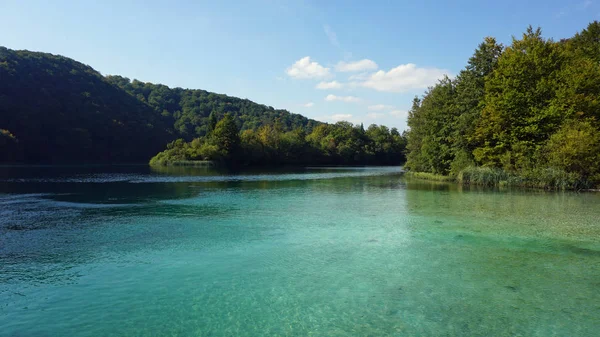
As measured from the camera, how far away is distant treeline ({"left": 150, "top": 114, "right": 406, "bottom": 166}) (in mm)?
97188

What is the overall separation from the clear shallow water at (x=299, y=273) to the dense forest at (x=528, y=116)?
1379cm

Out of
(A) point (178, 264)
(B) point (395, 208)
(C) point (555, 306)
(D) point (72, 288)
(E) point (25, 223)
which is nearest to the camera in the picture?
(C) point (555, 306)

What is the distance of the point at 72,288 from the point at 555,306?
1112 cm

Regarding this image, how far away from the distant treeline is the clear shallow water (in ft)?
247

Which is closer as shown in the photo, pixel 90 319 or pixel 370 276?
pixel 90 319

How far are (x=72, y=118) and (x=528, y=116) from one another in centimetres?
11171

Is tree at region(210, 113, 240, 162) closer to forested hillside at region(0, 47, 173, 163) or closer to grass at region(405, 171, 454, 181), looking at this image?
forested hillside at region(0, 47, 173, 163)

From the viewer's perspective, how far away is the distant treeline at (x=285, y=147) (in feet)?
319

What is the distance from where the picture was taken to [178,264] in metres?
11.9

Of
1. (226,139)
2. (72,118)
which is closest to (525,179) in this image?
(226,139)

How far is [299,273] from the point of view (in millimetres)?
11141

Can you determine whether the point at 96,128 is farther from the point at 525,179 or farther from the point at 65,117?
the point at 525,179

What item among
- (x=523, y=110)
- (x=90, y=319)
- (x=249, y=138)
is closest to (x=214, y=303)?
(x=90, y=319)

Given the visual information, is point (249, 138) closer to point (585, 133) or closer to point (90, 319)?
point (585, 133)
